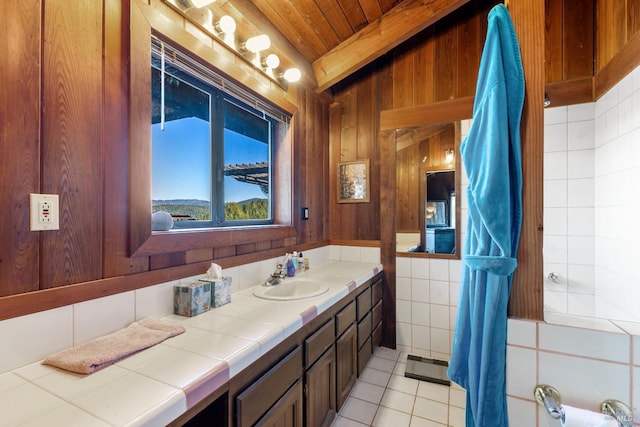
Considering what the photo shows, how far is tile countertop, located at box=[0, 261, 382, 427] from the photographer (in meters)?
0.62

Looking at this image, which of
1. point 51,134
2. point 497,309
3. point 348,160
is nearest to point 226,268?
point 51,134

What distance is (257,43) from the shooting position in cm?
167

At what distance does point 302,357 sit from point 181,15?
175 centimetres

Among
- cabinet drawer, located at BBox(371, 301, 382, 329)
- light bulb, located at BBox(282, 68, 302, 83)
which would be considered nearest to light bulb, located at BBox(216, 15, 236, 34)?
light bulb, located at BBox(282, 68, 302, 83)

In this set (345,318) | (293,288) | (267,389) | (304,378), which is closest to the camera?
(267,389)

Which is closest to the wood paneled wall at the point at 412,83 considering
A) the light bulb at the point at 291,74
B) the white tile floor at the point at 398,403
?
the white tile floor at the point at 398,403

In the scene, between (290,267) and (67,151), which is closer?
(67,151)

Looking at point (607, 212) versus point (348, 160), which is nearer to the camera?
point (607, 212)

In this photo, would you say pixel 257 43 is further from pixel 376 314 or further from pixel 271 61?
pixel 376 314

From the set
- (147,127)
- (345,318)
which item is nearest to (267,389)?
(345,318)

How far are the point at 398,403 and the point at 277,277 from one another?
116 centimetres

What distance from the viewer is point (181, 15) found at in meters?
1.34

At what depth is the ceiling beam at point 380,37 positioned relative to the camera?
6.60 feet

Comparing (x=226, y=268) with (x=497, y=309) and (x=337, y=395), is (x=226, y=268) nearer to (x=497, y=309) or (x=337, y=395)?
(x=337, y=395)
